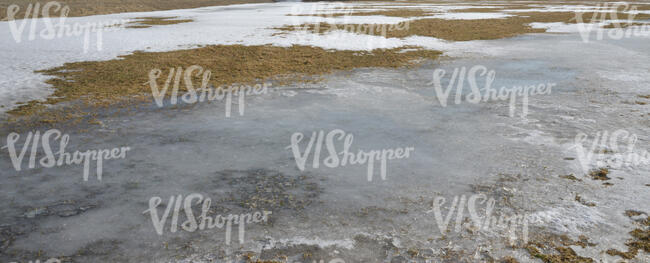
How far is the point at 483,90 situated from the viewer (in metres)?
11.7

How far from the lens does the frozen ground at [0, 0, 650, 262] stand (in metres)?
4.68

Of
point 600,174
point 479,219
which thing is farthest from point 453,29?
point 479,219

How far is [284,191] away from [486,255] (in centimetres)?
274

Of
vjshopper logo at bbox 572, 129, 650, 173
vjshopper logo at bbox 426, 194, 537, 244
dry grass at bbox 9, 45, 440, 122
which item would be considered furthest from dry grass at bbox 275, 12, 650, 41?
vjshopper logo at bbox 426, 194, 537, 244

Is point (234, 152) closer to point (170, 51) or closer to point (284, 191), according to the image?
point (284, 191)

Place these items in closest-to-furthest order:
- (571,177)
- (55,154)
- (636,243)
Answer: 1. (636,243)
2. (571,177)
3. (55,154)

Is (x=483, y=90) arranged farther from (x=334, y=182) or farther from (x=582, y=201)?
(x=334, y=182)

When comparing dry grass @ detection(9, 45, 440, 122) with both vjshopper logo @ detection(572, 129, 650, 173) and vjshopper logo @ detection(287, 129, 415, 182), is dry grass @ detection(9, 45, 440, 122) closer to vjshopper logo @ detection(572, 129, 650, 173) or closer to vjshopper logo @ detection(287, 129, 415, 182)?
vjshopper logo @ detection(287, 129, 415, 182)

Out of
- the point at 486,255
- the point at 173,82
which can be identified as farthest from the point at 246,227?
the point at 173,82

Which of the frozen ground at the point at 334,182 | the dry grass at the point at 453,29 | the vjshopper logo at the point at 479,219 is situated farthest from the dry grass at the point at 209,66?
the vjshopper logo at the point at 479,219

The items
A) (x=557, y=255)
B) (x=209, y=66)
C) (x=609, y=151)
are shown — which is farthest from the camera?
(x=209, y=66)

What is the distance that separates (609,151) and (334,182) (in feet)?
15.7

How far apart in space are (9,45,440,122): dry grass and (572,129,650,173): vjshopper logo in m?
8.38

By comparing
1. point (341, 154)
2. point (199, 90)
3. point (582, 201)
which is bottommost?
point (582, 201)
